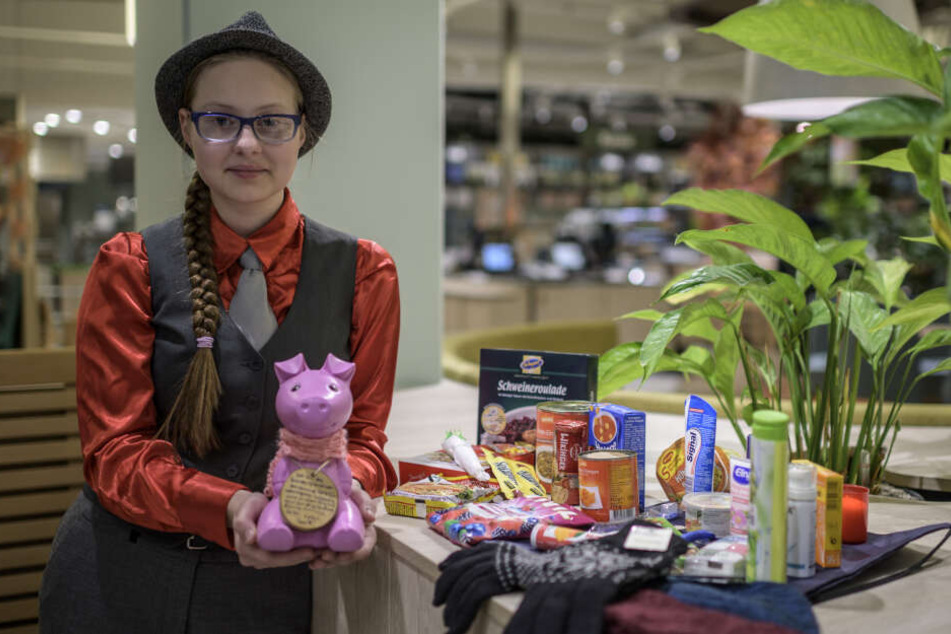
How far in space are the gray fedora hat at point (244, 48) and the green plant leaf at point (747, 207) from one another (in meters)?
0.67

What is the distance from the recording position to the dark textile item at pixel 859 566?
1376 millimetres

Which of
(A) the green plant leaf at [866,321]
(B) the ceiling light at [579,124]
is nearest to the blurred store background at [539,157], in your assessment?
(B) the ceiling light at [579,124]

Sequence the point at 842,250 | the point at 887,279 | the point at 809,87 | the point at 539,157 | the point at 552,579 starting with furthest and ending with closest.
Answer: the point at 539,157 → the point at 809,87 → the point at 887,279 → the point at 842,250 → the point at 552,579

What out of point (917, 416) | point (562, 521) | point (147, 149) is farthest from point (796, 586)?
point (147, 149)

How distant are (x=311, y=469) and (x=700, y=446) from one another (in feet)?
2.35

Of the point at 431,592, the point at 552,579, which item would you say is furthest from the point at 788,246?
the point at 431,592

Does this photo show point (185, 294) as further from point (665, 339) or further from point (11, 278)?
point (11, 278)

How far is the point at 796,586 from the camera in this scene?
53.2 inches

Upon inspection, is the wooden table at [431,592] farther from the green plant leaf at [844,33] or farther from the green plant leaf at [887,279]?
the green plant leaf at [844,33]

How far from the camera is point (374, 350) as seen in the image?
183cm

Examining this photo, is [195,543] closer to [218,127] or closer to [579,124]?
[218,127]

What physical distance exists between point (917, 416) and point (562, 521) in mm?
1727

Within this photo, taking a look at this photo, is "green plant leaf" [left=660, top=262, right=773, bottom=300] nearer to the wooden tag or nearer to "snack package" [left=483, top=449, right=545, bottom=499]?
"snack package" [left=483, top=449, right=545, bottom=499]

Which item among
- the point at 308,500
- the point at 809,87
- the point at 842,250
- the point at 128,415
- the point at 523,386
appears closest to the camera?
the point at 308,500
